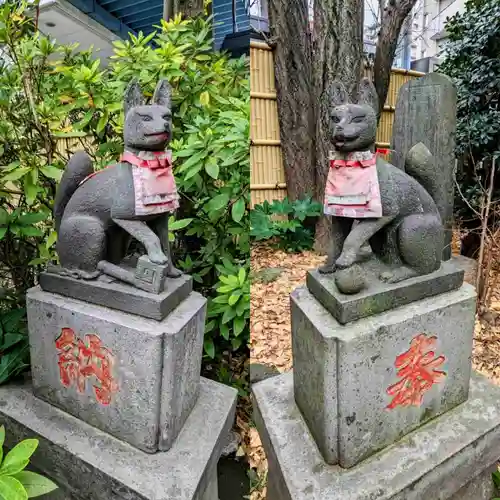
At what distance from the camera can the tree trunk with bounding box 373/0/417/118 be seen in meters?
3.85

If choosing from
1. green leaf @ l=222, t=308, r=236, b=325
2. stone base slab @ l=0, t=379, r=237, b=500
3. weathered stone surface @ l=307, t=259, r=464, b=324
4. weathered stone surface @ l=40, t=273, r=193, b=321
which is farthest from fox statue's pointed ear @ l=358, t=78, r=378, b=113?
stone base slab @ l=0, t=379, r=237, b=500

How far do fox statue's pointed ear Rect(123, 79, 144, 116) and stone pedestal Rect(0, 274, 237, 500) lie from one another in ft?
2.08

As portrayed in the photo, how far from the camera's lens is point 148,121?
57.2 inches

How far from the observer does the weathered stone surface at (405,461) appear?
1.48m

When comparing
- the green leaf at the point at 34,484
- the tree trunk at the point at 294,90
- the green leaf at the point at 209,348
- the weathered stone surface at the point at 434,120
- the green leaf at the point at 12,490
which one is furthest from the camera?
the tree trunk at the point at 294,90

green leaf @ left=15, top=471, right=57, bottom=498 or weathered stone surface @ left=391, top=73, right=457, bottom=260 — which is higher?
weathered stone surface @ left=391, top=73, right=457, bottom=260

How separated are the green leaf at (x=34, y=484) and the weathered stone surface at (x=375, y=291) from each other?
102 cm

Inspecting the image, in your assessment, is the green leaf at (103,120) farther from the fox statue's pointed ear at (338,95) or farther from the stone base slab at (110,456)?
the stone base slab at (110,456)

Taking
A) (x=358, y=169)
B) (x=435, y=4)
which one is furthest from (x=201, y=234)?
(x=435, y=4)

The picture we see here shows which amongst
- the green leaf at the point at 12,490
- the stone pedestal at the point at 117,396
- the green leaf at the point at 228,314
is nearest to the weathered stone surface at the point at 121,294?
the stone pedestal at the point at 117,396

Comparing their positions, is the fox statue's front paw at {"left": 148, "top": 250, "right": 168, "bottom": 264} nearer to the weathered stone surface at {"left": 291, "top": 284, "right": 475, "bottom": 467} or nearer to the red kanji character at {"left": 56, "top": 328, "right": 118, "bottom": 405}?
the red kanji character at {"left": 56, "top": 328, "right": 118, "bottom": 405}

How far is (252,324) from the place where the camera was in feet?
11.2

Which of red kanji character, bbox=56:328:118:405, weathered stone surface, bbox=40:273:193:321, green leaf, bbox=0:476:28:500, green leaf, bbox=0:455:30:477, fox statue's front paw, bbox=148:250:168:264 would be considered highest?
fox statue's front paw, bbox=148:250:168:264

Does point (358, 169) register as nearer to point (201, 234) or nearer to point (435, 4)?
point (201, 234)
